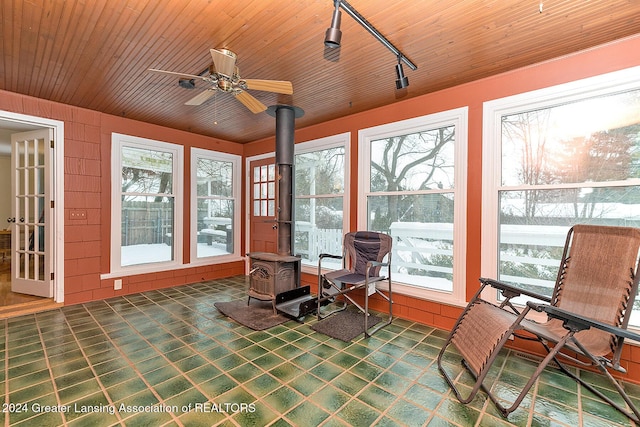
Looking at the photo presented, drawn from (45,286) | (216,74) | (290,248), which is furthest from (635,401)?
(45,286)

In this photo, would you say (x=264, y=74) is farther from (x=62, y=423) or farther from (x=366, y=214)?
(x=62, y=423)

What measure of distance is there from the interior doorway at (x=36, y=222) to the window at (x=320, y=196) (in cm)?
337

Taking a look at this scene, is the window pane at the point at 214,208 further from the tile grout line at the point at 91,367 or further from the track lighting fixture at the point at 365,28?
the track lighting fixture at the point at 365,28

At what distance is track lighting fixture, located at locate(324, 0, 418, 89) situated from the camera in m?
1.73

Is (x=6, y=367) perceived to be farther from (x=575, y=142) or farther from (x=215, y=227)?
(x=575, y=142)

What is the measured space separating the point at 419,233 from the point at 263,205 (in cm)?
311

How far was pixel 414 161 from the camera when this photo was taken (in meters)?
3.53

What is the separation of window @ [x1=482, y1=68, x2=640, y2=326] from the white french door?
5.52m

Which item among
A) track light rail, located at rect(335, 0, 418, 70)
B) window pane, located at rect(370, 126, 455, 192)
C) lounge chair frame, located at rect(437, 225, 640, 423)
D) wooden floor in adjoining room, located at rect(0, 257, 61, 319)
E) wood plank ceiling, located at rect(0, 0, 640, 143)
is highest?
wood plank ceiling, located at rect(0, 0, 640, 143)

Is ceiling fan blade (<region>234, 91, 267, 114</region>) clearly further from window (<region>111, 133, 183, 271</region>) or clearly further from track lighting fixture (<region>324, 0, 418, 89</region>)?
window (<region>111, 133, 183, 271</region>)

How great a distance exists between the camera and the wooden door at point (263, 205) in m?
5.25

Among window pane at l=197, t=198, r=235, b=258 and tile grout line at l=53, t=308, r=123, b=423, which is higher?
window pane at l=197, t=198, r=235, b=258

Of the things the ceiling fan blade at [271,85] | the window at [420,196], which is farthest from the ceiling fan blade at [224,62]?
the window at [420,196]

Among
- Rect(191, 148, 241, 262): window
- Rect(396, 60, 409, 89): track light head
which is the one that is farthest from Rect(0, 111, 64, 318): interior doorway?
Rect(396, 60, 409, 89): track light head
